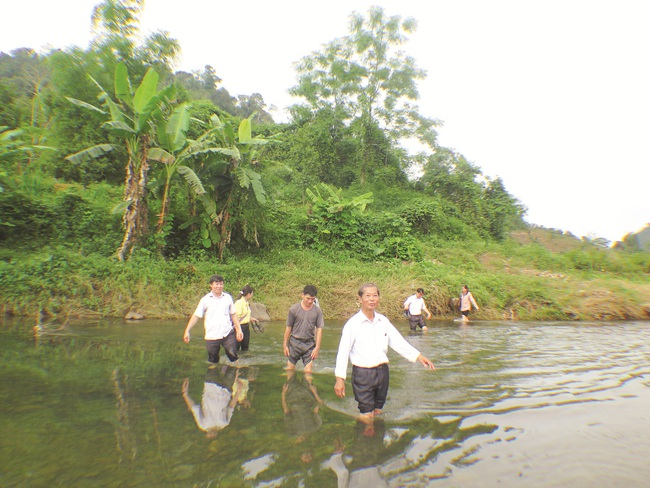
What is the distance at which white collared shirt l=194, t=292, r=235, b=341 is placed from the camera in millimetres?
7203

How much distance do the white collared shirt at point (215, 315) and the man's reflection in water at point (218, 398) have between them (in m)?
0.70

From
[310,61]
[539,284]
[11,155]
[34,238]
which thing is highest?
[310,61]

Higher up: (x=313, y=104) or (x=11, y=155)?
(x=313, y=104)

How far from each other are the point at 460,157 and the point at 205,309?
1079 inches

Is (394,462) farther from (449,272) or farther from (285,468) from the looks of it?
(449,272)

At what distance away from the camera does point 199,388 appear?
625 centimetres

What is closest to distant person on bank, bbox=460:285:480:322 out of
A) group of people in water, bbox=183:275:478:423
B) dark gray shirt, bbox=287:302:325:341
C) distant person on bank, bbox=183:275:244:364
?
group of people in water, bbox=183:275:478:423

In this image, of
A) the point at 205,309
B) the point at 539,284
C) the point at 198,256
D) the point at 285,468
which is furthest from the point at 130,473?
the point at 539,284

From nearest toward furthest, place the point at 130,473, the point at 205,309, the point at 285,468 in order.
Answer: the point at 130,473 → the point at 285,468 → the point at 205,309

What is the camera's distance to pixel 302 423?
4980 mm

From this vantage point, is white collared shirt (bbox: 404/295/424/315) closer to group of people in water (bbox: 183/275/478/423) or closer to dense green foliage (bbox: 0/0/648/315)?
group of people in water (bbox: 183/275/478/423)

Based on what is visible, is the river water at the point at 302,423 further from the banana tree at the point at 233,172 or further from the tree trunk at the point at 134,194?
the banana tree at the point at 233,172

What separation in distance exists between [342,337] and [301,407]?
1.43 meters

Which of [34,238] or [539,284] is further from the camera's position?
[539,284]
